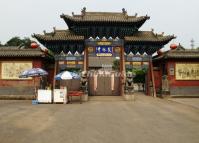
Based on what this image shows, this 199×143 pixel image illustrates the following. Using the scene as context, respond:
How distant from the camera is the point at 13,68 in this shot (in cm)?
2738

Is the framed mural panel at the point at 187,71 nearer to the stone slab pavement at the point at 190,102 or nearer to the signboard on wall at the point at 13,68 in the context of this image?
the stone slab pavement at the point at 190,102

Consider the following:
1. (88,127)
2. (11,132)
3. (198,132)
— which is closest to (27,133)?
(11,132)

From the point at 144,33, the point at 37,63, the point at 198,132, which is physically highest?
the point at 144,33

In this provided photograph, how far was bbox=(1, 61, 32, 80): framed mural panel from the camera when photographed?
27.2m

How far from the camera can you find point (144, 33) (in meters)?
30.4

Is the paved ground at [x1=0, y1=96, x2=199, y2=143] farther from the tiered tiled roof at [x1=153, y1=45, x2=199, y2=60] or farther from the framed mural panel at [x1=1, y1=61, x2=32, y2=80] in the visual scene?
the tiered tiled roof at [x1=153, y1=45, x2=199, y2=60]


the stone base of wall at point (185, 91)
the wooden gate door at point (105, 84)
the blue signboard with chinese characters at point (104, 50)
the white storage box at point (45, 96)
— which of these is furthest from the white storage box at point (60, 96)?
the stone base of wall at point (185, 91)

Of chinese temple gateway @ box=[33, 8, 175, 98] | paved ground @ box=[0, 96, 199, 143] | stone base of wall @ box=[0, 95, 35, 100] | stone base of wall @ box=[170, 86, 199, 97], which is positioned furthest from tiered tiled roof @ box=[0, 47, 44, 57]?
paved ground @ box=[0, 96, 199, 143]

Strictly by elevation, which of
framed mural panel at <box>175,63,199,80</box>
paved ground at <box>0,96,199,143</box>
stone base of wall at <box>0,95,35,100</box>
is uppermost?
framed mural panel at <box>175,63,199,80</box>

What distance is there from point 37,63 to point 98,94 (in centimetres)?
733

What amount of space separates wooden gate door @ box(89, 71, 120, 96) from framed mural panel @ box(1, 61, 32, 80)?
7.26 m

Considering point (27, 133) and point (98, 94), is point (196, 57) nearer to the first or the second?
point (98, 94)

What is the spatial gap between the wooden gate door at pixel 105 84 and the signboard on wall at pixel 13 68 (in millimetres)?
7256

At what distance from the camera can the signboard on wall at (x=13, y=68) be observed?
2725 cm
